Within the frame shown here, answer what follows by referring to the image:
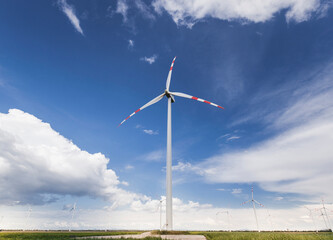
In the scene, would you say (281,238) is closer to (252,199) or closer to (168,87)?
(168,87)

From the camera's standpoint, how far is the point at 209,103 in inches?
2002

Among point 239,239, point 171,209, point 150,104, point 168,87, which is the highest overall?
point 168,87

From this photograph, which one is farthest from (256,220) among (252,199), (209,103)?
(209,103)

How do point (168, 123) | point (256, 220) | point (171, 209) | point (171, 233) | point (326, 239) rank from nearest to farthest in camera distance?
1. point (326, 239)
2. point (171, 233)
3. point (171, 209)
4. point (168, 123)
5. point (256, 220)

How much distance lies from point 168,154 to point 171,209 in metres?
10.9

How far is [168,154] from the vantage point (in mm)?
44000

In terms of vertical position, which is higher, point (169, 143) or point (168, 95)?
point (168, 95)

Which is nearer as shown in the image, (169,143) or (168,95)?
(169,143)

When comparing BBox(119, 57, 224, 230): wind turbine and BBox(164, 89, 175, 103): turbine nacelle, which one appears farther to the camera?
BBox(164, 89, 175, 103): turbine nacelle

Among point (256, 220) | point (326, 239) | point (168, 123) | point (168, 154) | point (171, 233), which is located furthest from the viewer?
point (256, 220)

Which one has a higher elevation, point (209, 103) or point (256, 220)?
point (209, 103)

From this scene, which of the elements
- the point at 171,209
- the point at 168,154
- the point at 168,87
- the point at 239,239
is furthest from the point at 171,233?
the point at 168,87

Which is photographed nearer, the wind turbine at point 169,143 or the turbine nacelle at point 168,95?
the wind turbine at point 169,143

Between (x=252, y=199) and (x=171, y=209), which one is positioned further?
(x=252, y=199)
